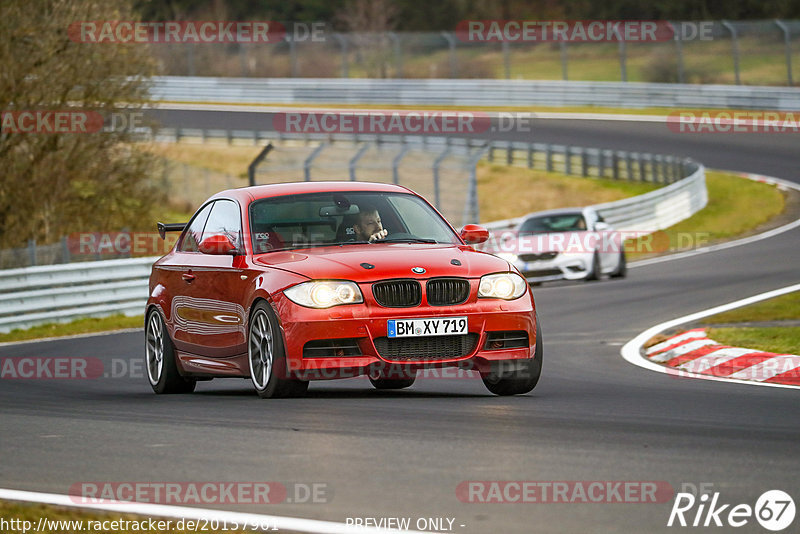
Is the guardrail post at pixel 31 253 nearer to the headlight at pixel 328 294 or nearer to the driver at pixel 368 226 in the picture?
the driver at pixel 368 226

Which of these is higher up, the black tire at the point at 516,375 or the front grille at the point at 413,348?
the front grille at the point at 413,348

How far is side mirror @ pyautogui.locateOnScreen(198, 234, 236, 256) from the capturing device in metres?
10.2

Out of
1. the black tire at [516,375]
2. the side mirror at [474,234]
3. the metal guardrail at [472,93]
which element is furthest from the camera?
the metal guardrail at [472,93]

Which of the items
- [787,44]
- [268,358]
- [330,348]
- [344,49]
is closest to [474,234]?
[330,348]

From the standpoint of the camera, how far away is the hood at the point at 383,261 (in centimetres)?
933

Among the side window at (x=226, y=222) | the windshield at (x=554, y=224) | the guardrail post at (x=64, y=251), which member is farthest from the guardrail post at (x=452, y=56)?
the side window at (x=226, y=222)

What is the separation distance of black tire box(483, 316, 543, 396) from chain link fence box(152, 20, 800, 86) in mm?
39205

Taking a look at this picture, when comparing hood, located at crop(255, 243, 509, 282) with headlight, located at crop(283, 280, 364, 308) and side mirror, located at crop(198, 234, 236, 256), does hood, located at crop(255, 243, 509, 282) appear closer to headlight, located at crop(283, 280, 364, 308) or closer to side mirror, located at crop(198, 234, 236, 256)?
headlight, located at crop(283, 280, 364, 308)

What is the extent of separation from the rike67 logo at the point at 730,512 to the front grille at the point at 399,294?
364cm

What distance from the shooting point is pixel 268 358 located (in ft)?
31.7

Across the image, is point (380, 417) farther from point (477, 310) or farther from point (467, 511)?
point (467, 511)

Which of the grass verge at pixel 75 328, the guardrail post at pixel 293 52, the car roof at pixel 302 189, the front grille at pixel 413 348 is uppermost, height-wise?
the guardrail post at pixel 293 52

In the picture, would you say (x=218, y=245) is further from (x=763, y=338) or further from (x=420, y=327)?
(x=763, y=338)

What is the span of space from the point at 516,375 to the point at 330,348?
1.39 metres
